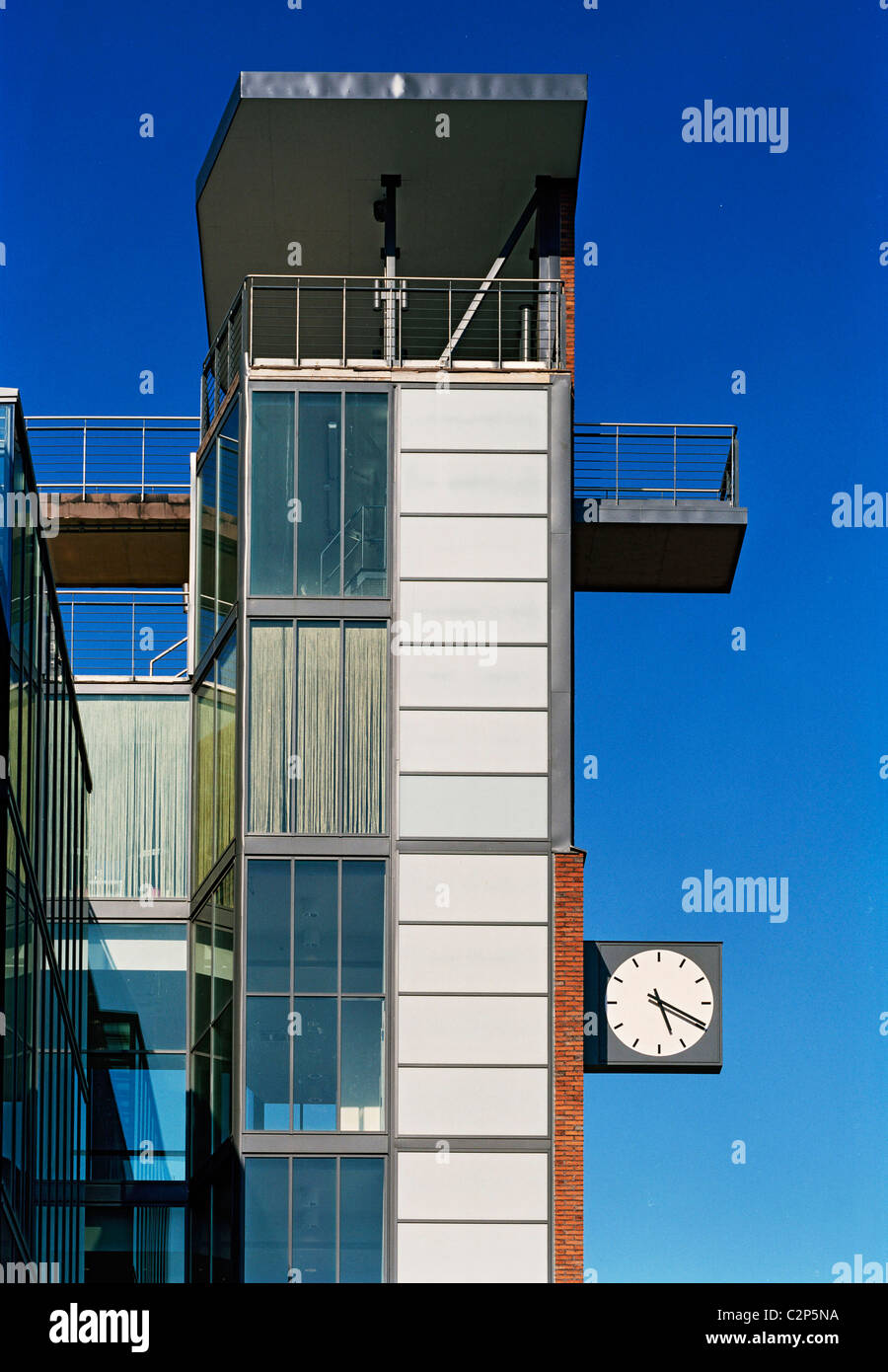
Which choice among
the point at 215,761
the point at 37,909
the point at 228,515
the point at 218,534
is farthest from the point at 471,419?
the point at 37,909

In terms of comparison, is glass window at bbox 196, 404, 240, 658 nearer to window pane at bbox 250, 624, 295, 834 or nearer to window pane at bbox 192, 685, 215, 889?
window pane at bbox 192, 685, 215, 889

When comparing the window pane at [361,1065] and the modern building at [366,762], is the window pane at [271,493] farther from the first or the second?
the window pane at [361,1065]

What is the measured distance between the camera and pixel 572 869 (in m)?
32.9

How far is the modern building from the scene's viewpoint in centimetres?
3172

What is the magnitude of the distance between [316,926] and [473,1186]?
157 inches

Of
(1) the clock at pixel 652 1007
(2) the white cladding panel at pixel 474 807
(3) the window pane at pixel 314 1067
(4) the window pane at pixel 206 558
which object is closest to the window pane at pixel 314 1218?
(3) the window pane at pixel 314 1067

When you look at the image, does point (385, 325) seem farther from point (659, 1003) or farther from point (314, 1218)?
point (314, 1218)

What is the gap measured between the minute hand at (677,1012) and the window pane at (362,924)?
4559mm

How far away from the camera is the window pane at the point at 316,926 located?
106ft

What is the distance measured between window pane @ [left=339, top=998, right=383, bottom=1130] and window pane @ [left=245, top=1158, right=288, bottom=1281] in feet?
3.51

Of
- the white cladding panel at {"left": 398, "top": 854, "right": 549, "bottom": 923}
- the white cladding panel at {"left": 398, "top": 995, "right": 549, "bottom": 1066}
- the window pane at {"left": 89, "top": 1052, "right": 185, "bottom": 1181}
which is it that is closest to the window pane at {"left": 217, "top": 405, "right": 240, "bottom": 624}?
the white cladding panel at {"left": 398, "top": 854, "right": 549, "bottom": 923}

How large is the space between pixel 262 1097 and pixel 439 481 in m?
8.87
